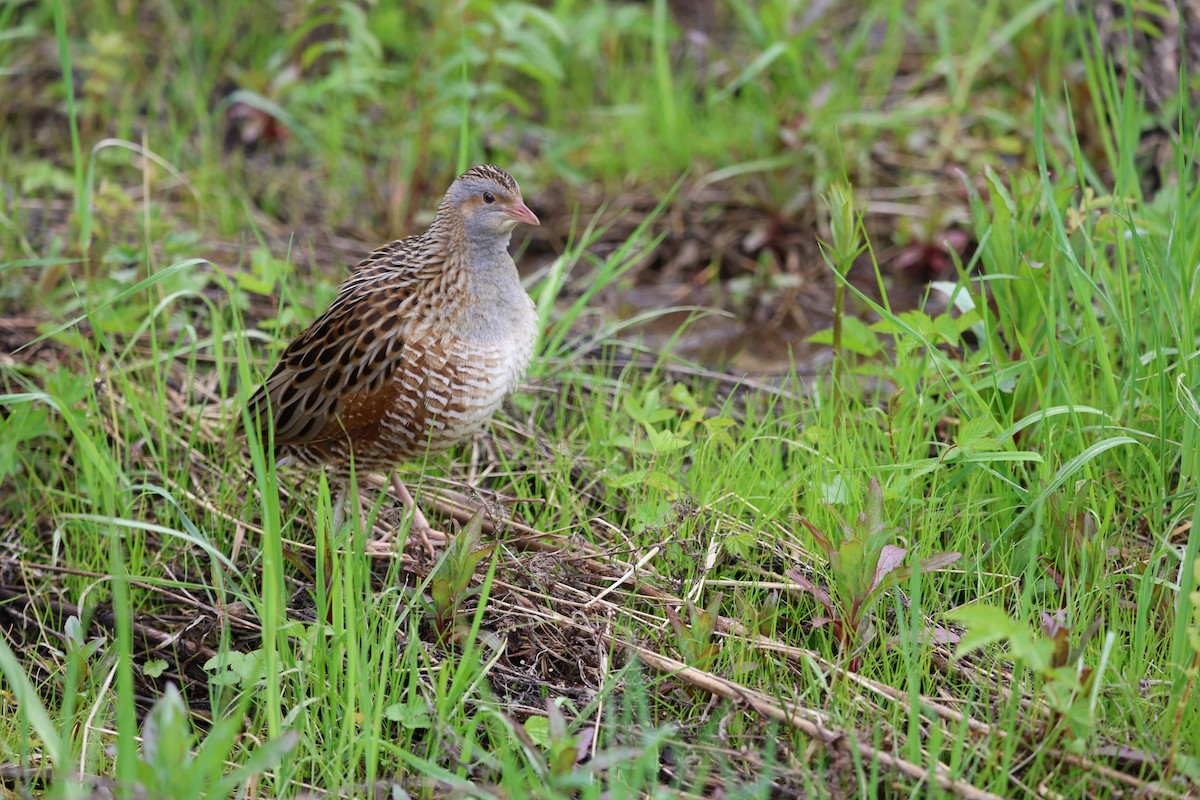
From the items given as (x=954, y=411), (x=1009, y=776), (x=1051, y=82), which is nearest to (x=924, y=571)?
(x=1009, y=776)

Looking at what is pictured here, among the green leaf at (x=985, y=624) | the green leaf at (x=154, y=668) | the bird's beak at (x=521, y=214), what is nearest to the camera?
the green leaf at (x=985, y=624)

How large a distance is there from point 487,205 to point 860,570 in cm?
160

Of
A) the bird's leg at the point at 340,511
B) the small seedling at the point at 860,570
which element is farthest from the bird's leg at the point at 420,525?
the small seedling at the point at 860,570

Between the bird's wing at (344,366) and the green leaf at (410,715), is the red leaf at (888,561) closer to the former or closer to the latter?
the green leaf at (410,715)

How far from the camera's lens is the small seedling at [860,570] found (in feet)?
9.71

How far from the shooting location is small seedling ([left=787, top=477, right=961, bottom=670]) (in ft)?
9.71

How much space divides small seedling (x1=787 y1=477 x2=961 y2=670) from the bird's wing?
130 centimetres

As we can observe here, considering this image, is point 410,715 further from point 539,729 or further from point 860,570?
point 860,570

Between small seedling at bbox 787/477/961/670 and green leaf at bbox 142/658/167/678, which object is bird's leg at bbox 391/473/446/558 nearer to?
green leaf at bbox 142/658/167/678

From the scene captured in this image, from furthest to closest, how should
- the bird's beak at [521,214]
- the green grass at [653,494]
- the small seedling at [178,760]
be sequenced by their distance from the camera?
the bird's beak at [521,214] < the green grass at [653,494] < the small seedling at [178,760]

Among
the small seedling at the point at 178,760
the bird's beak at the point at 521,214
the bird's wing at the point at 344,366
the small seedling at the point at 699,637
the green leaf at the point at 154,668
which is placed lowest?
the green leaf at the point at 154,668

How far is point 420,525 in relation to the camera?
3.67 meters

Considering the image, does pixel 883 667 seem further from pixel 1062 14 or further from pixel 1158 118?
pixel 1062 14

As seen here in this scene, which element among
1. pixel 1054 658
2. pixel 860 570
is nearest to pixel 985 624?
pixel 1054 658
